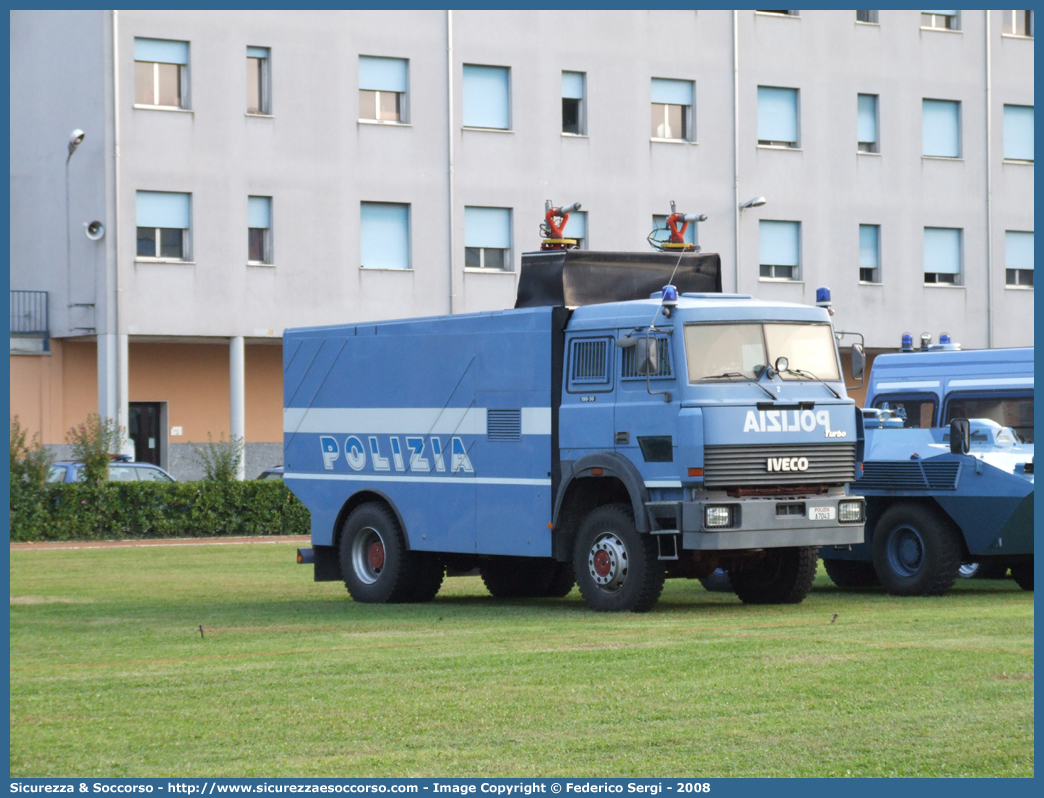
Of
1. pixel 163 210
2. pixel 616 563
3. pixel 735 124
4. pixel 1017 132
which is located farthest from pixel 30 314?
pixel 616 563

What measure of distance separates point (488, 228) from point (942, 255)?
13.1m

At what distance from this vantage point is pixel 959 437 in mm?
17938

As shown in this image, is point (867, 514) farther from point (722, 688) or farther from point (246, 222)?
point (246, 222)

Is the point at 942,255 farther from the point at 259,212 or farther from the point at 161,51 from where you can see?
the point at 161,51

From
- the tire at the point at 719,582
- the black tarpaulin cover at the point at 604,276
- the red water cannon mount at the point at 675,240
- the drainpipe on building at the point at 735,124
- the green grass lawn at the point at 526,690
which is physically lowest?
the tire at the point at 719,582

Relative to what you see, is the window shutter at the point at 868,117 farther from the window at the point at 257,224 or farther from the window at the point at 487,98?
the window at the point at 257,224

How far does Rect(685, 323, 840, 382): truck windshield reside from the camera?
15734 millimetres

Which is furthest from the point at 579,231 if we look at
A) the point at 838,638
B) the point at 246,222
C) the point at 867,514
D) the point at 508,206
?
the point at 838,638

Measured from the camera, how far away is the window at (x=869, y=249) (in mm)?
45469

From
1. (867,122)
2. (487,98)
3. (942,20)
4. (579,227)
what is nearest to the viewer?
(487,98)

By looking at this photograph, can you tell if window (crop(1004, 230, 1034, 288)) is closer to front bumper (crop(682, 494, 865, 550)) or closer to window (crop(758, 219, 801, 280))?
window (crop(758, 219, 801, 280))

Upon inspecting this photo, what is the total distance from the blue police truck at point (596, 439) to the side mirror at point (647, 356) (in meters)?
0.02

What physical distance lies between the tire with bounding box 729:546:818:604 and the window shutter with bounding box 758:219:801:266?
1076 inches

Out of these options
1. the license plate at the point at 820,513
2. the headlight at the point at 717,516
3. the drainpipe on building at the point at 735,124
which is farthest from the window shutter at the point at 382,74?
the headlight at the point at 717,516
